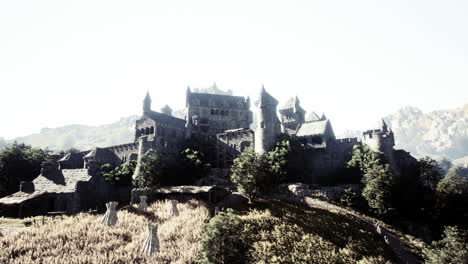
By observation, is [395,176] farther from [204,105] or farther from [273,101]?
[204,105]

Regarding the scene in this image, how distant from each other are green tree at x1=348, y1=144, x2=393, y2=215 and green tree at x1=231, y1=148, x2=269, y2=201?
657 inches

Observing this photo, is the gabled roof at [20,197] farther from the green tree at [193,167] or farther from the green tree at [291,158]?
the green tree at [291,158]

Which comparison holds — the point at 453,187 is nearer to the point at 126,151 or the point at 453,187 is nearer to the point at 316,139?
the point at 316,139

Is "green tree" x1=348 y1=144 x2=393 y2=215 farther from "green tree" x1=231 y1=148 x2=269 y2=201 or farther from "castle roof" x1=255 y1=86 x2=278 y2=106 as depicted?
"castle roof" x1=255 y1=86 x2=278 y2=106

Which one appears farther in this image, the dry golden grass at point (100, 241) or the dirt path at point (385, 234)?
the dirt path at point (385, 234)

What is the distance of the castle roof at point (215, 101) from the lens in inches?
3009

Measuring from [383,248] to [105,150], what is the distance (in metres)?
52.5

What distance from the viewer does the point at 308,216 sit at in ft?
116

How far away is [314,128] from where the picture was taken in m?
57.7

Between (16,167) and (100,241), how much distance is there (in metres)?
43.2

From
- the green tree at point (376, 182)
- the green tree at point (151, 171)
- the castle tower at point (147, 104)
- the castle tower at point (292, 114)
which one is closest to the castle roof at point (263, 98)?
the castle tower at point (292, 114)

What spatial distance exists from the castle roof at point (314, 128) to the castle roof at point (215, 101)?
2335 centimetres

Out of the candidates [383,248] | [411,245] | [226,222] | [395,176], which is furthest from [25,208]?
[395,176]

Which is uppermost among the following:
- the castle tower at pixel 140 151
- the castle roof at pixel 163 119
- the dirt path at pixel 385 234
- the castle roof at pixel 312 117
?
A: the castle roof at pixel 312 117
